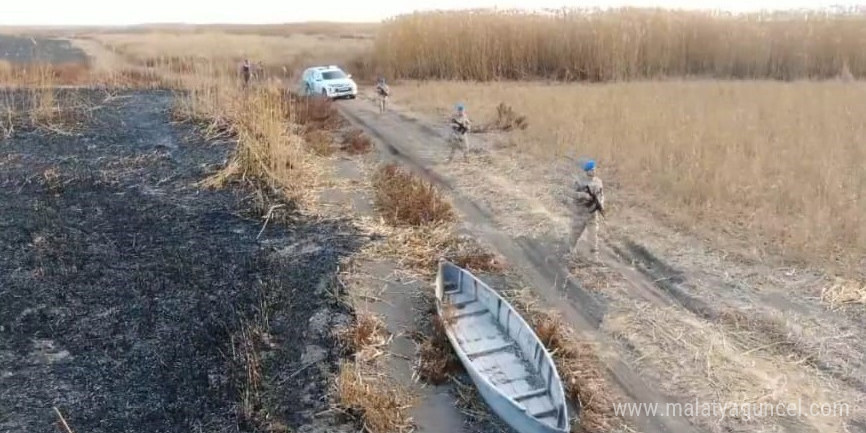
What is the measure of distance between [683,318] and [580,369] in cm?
156

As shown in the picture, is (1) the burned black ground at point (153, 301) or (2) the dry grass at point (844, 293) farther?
(2) the dry grass at point (844, 293)

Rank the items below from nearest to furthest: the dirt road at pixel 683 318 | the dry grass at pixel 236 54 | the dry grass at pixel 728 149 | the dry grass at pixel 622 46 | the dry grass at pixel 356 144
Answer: the dirt road at pixel 683 318 → the dry grass at pixel 728 149 → the dry grass at pixel 356 144 → the dry grass at pixel 622 46 → the dry grass at pixel 236 54

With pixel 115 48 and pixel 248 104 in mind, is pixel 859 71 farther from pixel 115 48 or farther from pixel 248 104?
pixel 115 48

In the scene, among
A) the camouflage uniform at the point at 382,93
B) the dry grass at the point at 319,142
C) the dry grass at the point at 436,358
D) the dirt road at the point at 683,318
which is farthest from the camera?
the camouflage uniform at the point at 382,93

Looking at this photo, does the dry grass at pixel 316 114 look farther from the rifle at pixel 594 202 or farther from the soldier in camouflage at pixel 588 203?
the rifle at pixel 594 202

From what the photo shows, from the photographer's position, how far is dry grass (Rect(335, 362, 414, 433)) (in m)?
Answer: 5.92

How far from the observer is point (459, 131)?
1377 centimetres

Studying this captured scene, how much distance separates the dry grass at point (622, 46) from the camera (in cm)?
2336

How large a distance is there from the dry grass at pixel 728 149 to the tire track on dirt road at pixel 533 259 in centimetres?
201

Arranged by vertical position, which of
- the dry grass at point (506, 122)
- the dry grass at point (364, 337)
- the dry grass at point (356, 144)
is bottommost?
the dry grass at point (364, 337)

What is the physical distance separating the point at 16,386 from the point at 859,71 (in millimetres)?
23819

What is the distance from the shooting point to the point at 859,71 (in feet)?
74.3

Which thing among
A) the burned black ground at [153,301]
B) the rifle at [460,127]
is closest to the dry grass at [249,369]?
the burned black ground at [153,301]

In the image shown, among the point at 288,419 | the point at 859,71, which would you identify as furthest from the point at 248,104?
the point at 859,71
